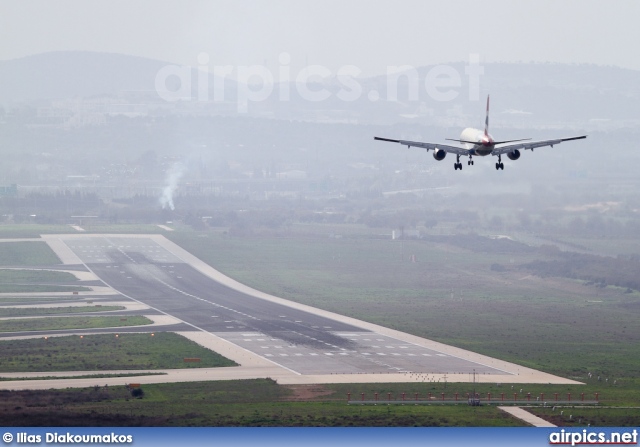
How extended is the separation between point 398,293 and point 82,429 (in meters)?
112

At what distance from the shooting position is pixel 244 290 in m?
188

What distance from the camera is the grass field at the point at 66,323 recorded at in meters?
148

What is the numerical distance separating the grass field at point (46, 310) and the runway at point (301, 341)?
7.54 m

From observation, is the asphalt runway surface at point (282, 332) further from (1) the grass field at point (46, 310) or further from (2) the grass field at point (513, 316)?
(1) the grass field at point (46, 310)

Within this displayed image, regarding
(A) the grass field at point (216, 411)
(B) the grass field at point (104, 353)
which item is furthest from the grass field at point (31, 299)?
(A) the grass field at point (216, 411)

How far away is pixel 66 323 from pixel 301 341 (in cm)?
3179

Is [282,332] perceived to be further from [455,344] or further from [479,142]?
[479,142]

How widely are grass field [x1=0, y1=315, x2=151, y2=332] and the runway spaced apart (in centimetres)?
667

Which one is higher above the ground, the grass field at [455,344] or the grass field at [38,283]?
the grass field at [38,283]

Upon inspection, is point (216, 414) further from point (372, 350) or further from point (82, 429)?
point (372, 350)

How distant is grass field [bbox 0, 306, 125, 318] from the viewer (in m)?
160

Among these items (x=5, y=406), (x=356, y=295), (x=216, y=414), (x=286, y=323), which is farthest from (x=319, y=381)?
(x=356, y=295)

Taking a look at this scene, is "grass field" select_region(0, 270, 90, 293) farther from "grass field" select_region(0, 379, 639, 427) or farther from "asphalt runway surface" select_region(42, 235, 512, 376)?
"grass field" select_region(0, 379, 639, 427)

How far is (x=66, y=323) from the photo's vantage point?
152 metres
